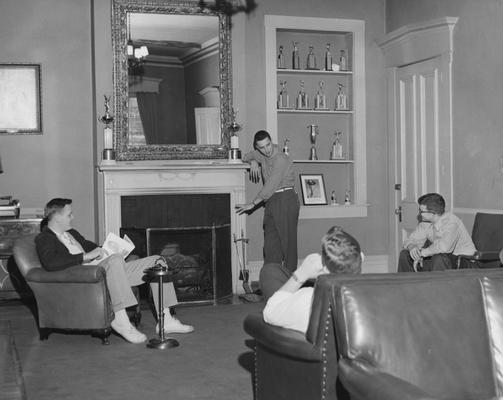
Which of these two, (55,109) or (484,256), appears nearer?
(484,256)

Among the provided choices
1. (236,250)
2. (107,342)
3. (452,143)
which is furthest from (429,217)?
(107,342)

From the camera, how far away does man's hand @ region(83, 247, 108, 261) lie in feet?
18.6

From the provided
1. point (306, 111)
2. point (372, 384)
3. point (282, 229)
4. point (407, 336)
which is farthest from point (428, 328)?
point (306, 111)

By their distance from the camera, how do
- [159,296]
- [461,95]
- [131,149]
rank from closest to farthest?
[159,296] < [461,95] < [131,149]

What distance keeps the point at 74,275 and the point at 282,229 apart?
8.54ft

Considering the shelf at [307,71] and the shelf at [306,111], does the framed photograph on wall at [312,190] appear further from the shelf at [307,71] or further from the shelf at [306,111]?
the shelf at [307,71]

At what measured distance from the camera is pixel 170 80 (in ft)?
25.9

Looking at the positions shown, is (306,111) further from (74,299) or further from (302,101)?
(74,299)

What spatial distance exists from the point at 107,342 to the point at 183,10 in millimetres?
3728

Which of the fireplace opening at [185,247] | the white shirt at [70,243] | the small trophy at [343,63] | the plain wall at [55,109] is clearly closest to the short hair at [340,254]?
the white shirt at [70,243]

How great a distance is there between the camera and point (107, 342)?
5.57 metres

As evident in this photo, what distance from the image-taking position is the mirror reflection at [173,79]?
7.81 m

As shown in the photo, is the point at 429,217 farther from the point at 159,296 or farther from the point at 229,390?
the point at 229,390

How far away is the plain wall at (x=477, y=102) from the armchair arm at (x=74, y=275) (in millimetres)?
3373
